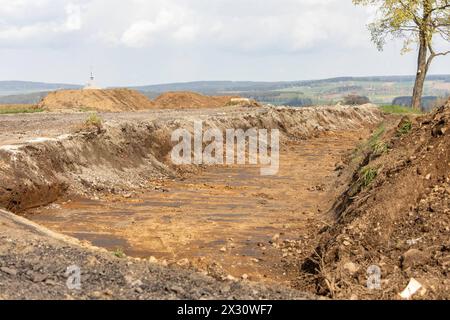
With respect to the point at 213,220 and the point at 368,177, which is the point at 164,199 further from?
the point at 368,177

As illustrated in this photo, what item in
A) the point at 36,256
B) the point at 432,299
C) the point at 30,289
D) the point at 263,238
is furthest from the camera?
the point at 263,238

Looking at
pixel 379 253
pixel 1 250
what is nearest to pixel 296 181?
pixel 379 253

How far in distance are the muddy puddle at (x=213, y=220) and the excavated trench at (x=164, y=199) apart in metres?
0.02

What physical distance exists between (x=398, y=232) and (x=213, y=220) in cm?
542

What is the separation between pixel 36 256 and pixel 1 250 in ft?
2.23

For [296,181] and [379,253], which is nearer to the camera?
[379,253]

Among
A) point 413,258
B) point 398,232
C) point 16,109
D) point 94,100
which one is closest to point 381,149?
point 398,232

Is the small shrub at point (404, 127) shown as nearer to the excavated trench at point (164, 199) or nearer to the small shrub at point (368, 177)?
the small shrub at point (368, 177)

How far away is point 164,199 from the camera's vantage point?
50.9ft

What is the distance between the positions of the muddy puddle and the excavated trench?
2cm

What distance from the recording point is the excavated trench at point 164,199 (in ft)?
35.1

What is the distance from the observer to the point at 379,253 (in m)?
8.13

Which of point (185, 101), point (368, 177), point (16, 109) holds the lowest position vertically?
point (368, 177)
